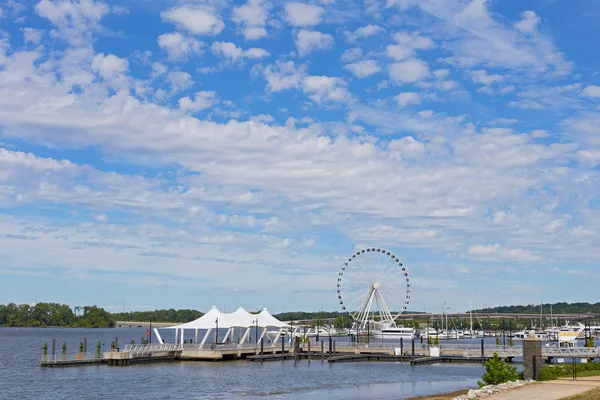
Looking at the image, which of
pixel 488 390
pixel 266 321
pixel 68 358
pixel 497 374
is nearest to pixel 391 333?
pixel 266 321

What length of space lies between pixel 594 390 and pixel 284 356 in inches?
2442

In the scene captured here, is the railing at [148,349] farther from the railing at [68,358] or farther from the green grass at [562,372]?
the green grass at [562,372]

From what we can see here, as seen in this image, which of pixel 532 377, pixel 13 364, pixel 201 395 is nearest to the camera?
pixel 532 377

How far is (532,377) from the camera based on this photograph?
149 ft

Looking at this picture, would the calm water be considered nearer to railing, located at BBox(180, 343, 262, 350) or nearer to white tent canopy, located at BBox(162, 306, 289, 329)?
railing, located at BBox(180, 343, 262, 350)

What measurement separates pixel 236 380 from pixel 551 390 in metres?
38.2

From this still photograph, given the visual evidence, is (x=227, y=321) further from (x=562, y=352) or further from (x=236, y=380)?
(x=562, y=352)

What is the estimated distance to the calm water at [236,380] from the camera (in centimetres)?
6003

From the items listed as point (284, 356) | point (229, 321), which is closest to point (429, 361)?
point (284, 356)

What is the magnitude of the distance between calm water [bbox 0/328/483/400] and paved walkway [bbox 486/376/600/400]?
17.9 meters

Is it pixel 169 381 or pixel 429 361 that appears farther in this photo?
pixel 429 361

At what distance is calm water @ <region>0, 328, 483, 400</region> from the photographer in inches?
2363

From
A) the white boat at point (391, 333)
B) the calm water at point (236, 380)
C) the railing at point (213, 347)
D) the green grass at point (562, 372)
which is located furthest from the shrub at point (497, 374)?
the white boat at point (391, 333)

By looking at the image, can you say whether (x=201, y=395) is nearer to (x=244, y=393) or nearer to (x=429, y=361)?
(x=244, y=393)
